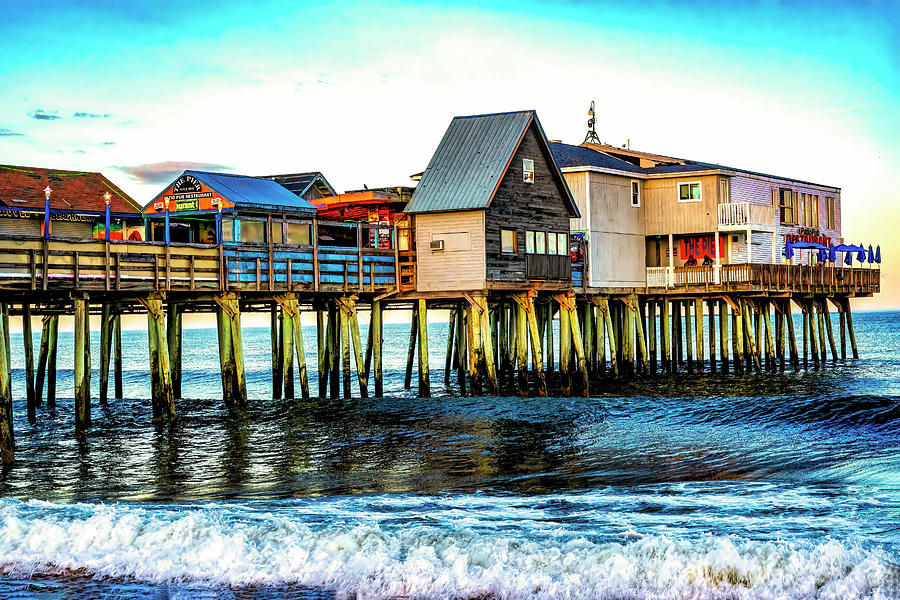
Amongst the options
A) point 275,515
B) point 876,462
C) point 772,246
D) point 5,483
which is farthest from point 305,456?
point 772,246

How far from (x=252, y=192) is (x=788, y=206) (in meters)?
29.3

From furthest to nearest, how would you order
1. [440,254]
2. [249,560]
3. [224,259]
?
[440,254] < [224,259] < [249,560]

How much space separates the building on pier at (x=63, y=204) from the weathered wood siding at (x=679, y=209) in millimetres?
23643

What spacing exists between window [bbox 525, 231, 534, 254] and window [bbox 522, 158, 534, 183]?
1745mm

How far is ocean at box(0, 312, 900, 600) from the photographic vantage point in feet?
42.5

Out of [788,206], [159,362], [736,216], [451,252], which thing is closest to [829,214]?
[788,206]

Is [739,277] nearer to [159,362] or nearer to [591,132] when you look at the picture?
[591,132]

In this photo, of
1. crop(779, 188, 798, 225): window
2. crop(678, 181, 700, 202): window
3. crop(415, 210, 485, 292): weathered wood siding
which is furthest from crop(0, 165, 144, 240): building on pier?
crop(779, 188, 798, 225): window

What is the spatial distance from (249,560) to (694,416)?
19.4 m

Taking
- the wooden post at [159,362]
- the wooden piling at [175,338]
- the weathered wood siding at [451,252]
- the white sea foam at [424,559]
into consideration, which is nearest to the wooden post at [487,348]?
the weathered wood siding at [451,252]

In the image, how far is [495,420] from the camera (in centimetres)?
3038

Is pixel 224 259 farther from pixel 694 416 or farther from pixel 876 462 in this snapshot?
pixel 876 462

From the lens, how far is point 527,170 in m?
36.9

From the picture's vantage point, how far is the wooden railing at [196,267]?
83.5 ft
